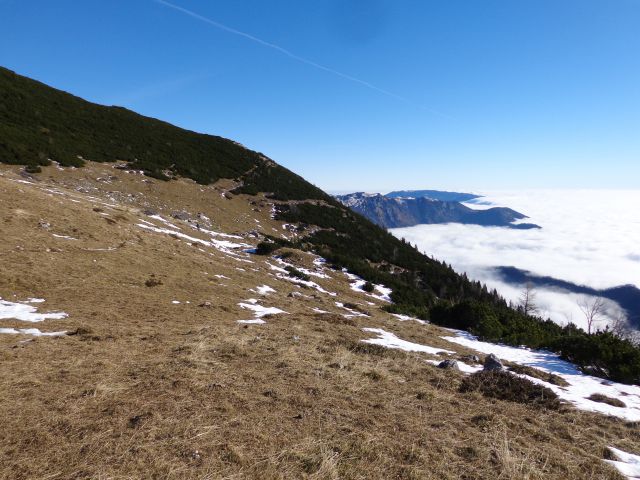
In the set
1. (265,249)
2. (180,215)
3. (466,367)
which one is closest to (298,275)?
(265,249)

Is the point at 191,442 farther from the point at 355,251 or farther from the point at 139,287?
the point at 355,251

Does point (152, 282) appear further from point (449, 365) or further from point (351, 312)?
point (449, 365)

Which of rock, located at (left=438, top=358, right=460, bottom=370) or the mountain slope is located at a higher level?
the mountain slope

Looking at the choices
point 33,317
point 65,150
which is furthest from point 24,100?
point 33,317

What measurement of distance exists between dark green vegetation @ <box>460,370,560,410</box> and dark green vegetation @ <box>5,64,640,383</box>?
7.55m

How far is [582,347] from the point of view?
1534cm

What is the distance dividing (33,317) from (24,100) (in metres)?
47.8

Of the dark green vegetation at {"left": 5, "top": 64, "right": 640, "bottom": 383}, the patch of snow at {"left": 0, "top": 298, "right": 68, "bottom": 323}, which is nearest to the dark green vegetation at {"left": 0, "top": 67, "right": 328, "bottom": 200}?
the dark green vegetation at {"left": 5, "top": 64, "right": 640, "bottom": 383}

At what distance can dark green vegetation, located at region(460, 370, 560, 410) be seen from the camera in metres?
8.18

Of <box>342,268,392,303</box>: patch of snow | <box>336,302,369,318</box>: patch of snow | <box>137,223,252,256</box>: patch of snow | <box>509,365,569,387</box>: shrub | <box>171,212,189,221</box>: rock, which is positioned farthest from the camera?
<box>171,212,189,221</box>: rock

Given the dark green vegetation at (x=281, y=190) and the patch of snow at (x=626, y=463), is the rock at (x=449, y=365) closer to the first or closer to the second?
the patch of snow at (x=626, y=463)

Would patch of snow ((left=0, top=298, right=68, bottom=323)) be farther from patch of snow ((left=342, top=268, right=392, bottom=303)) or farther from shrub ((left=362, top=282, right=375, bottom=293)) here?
shrub ((left=362, top=282, right=375, bottom=293))

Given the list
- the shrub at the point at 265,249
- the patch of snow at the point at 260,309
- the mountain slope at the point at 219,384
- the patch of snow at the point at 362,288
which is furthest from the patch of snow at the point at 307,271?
the patch of snow at the point at 260,309

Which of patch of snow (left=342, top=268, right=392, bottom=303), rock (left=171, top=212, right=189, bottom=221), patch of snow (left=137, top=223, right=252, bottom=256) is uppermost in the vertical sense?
rock (left=171, top=212, right=189, bottom=221)
